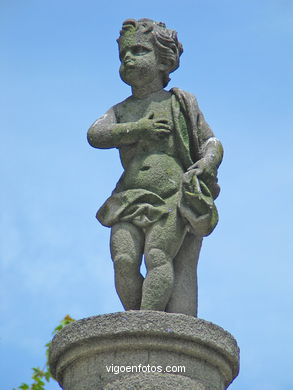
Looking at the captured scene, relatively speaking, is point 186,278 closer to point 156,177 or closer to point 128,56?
point 156,177

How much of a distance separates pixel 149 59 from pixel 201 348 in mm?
2587

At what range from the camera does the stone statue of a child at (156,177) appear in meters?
6.81

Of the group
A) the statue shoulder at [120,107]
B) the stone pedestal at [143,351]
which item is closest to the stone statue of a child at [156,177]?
the statue shoulder at [120,107]

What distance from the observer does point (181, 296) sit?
22.6 feet

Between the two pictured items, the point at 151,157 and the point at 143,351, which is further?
the point at 151,157

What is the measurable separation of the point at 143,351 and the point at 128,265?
82 centimetres

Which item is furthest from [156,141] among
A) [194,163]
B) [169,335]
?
[169,335]

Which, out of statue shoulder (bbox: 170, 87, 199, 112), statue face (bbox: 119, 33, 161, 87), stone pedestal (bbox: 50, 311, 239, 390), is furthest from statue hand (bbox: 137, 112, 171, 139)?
stone pedestal (bbox: 50, 311, 239, 390)

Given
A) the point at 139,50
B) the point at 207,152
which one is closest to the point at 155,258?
the point at 207,152

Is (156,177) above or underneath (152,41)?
underneath

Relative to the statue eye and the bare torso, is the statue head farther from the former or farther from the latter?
the bare torso

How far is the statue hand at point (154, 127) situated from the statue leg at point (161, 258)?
0.67m

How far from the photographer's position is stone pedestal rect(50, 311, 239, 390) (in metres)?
6.18

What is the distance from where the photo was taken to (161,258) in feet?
22.1
